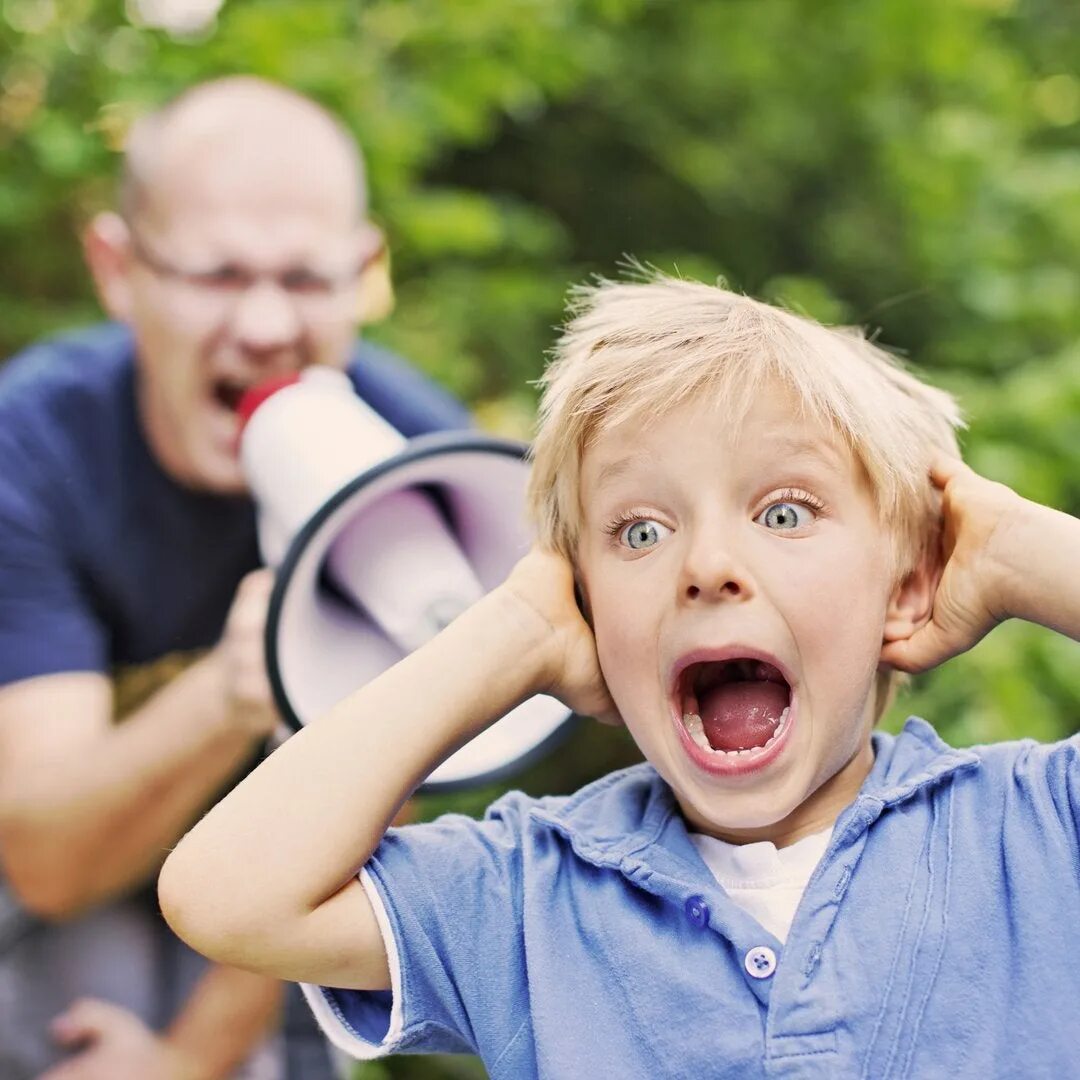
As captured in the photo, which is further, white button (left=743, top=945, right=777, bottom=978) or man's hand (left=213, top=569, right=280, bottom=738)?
man's hand (left=213, top=569, right=280, bottom=738)

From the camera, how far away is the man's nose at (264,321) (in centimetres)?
173

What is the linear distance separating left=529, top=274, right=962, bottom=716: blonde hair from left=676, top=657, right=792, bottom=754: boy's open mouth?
13 centimetres

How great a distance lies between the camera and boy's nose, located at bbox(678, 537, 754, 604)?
820mm

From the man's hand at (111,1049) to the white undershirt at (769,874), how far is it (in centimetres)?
118

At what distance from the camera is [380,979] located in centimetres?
87

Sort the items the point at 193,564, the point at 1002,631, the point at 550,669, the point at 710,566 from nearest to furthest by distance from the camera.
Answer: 1. the point at 710,566
2. the point at 550,669
3. the point at 193,564
4. the point at 1002,631

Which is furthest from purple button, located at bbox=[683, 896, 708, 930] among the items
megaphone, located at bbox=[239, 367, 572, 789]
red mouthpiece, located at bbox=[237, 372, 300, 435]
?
red mouthpiece, located at bbox=[237, 372, 300, 435]

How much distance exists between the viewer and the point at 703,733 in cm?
87

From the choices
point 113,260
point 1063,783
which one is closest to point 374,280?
point 113,260

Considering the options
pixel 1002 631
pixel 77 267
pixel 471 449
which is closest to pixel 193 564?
pixel 471 449

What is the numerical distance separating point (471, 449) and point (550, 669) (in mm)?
336

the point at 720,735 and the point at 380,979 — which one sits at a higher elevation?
the point at 720,735

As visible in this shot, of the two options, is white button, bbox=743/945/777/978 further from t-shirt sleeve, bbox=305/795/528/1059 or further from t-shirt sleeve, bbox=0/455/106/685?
t-shirt sleeve, bbox=0/455/106/685

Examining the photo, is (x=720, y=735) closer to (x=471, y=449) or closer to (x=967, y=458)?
(x=471, y=449)
